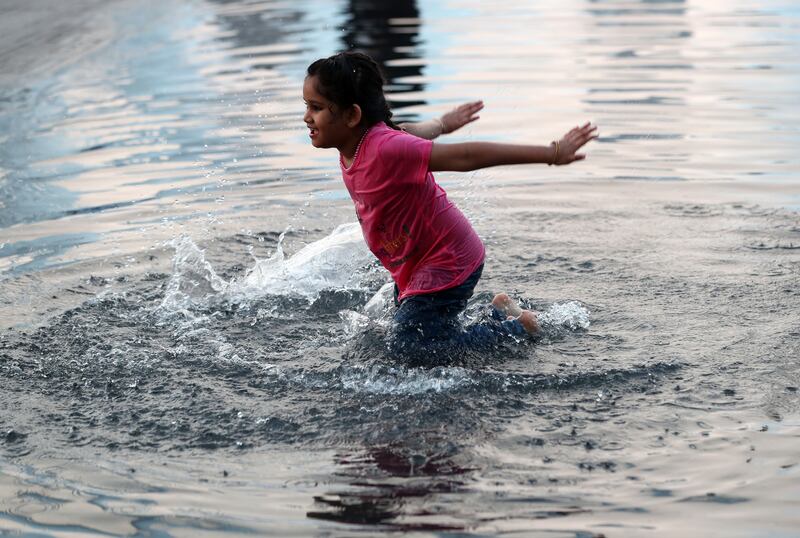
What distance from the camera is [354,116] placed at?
5.13m

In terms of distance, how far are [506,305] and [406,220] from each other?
2.73ft

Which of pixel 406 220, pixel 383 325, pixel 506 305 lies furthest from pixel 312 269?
pixel 406 220

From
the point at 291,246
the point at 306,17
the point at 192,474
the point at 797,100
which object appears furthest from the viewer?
the point at 306,17

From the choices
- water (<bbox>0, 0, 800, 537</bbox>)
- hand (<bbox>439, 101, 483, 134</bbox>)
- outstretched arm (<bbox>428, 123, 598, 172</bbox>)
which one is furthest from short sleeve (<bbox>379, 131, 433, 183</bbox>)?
water (<bbox>0, 0, 800, 537</bbox>)

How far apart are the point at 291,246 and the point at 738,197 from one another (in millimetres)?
3151

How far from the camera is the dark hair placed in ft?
16.6

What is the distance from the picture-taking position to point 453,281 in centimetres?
544

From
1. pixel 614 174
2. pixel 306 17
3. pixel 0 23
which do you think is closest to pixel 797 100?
pixel 614 174

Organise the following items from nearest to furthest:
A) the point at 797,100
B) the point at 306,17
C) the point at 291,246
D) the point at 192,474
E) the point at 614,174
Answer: the point at 192,474 → the point at 291,246 → the point at 614,174 → the point at 797,100 → the point at 306,17

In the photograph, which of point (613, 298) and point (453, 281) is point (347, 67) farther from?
point (613, 298)

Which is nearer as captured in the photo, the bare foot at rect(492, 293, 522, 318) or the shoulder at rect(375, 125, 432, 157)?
the shoulder at rect(375, 125, 432, 157)

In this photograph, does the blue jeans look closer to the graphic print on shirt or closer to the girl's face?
the graphic print on shirt

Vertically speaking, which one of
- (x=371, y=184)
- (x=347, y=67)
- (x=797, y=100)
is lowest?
(x=797, y=100)

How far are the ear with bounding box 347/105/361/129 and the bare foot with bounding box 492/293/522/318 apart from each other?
1.29m
